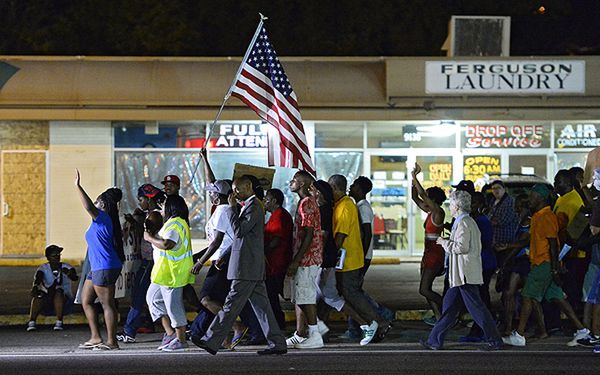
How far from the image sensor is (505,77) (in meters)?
20.5

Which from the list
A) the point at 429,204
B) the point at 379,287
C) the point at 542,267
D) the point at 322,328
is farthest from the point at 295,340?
the point at 379,287

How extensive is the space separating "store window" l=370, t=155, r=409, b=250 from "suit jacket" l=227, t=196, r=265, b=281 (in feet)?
38.0

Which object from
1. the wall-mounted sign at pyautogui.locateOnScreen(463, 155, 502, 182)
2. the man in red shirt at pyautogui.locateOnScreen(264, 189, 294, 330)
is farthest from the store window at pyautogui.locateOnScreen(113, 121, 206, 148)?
the man in red shirt at pyautogui.locateOnScreen(264, 189, 294, 330)

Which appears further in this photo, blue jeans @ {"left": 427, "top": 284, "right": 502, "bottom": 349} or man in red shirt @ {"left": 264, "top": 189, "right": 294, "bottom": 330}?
man in red shirt @ {"left": 264, "top": 189, "right": 294, "bottom": 330}

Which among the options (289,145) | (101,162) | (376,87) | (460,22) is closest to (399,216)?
(376,87)

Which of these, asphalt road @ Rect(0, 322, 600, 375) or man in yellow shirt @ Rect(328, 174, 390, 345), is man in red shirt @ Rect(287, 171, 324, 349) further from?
man in yellow shirt @ Rect(328, 174, 390, 345)

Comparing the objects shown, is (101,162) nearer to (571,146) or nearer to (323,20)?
(571,146)

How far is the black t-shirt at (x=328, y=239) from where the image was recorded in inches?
446

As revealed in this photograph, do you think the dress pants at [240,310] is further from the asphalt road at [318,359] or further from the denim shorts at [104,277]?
the denim shorts at [104,277]

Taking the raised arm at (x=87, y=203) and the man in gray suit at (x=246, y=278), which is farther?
the raised arm at (x=87, y=203)

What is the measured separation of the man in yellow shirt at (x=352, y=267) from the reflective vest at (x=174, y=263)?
1.75m

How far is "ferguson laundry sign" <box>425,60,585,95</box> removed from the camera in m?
20.5

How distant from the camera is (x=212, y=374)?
9547 millimetres

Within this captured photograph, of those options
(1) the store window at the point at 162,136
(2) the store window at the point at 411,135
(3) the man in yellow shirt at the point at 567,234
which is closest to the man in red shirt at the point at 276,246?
(3) the man in yellow shirt at the point at 567,234
